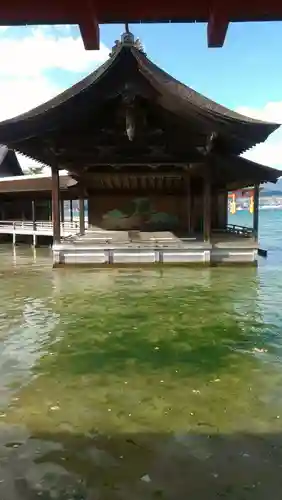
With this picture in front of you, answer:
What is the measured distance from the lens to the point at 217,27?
3.35 metres

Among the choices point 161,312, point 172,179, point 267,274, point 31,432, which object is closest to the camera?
point 31,432

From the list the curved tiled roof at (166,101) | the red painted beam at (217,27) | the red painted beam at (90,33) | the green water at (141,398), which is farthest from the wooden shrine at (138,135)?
the red painted beam at (90,33)

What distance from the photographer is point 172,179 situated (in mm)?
18406

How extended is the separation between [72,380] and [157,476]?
7.66 ft

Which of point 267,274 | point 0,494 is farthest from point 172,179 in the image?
point 0,494

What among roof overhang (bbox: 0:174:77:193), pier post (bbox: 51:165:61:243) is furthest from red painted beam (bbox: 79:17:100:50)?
roof overhang (bbox: 0:174:77:193)

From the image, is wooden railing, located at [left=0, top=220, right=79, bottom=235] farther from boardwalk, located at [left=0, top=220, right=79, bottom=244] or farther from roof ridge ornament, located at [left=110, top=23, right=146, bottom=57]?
roof ridge ornament, located at [left=110, top=23, right=146, bottom=57]

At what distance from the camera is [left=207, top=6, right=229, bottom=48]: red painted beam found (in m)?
3.23

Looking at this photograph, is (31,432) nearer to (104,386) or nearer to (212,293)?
(104,386)

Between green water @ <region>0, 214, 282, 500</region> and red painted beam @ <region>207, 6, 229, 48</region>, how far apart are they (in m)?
3.51

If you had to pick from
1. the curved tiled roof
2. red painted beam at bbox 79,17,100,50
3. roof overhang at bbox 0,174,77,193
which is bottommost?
red painted beam at bbox 79,17,100,50

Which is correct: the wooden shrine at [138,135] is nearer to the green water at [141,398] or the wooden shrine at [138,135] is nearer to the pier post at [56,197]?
the pier post at [56,197]

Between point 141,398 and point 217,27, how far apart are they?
154 inches

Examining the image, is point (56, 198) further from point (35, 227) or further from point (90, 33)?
point (90, 33)
